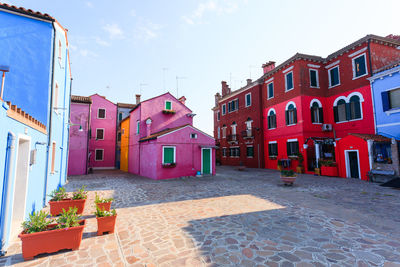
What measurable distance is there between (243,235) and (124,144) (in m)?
21.7

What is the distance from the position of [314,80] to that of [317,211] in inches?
628

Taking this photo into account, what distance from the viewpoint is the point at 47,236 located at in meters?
3.85

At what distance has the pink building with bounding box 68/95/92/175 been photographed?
19188 mm

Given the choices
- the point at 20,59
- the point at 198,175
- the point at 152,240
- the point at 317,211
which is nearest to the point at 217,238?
the point at 152,240

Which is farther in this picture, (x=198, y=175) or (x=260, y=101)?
(x=260, y=101)

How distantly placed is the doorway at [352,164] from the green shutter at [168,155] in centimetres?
1323

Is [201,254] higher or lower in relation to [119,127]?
lower

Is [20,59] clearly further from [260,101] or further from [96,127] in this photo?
[260,101]

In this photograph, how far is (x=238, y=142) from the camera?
26.5 m

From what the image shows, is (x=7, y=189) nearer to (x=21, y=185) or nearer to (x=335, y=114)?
(x=21, y=185)

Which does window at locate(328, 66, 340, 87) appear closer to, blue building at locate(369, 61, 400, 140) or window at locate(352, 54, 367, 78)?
window at locate(352, 54, 367, 78)

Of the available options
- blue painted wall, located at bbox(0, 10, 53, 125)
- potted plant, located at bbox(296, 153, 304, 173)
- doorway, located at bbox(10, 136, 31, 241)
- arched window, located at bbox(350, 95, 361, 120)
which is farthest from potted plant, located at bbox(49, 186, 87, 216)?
arched window, located at bbox(350, 95, 361, 120)

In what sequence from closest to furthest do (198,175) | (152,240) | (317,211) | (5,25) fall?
(152,240), (317,211), (5,25), (198,175)

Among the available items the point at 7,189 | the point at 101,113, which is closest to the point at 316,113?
the point at 7,189
